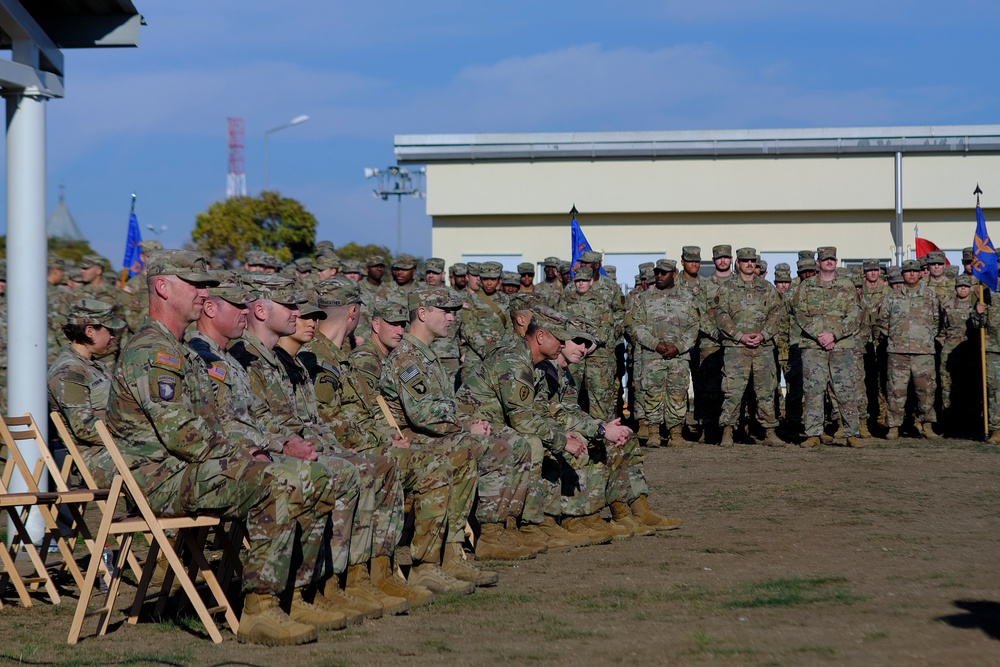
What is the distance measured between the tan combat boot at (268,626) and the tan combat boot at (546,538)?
312 centimetres

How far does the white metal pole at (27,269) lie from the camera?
8.51 metres

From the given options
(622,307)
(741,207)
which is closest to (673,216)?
(741,207)

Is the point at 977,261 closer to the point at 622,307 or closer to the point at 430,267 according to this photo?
the point at 622,307

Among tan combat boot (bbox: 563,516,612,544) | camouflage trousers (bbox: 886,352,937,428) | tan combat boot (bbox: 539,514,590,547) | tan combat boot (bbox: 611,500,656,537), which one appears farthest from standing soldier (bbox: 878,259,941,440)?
tan combat boot (bbox: 539,514,590,547)

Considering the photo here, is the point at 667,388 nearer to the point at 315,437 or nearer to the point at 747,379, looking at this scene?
the point at 747,379

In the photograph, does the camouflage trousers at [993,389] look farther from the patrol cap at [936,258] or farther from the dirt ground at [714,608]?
the dirt ground at [714,608]

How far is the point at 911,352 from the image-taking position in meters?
16.5

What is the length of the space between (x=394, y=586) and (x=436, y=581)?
396 millimetres

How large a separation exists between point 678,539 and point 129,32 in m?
5.82

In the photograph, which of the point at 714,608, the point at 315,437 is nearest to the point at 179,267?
the point at 315,437

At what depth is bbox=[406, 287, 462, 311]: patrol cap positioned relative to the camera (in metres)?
8.48

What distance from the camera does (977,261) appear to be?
17.1m

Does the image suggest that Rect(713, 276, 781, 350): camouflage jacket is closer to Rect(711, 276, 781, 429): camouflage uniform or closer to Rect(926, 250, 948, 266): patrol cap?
Rect(711, 276, 781, 429): camouflage uniform

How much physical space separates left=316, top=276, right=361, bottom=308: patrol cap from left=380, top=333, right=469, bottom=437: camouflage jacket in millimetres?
477
